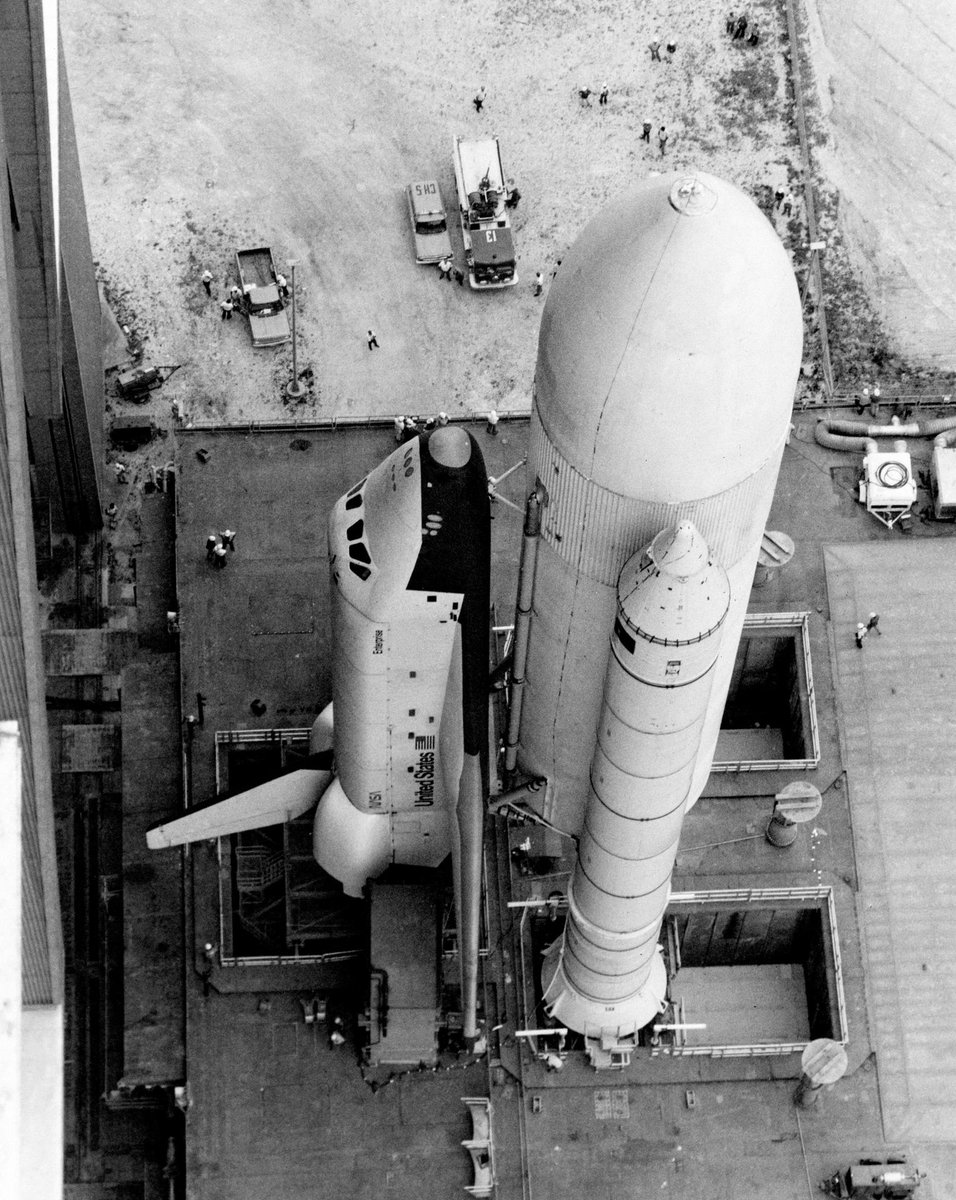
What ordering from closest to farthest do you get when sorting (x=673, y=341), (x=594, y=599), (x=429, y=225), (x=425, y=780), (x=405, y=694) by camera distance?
(x=673, y=341) < (x=594, y=599) < (x=405, y=694) < (x=425, y=780) < (x=429, y=225)

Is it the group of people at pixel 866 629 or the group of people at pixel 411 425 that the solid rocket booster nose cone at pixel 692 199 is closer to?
the group of people at pixel 866 629

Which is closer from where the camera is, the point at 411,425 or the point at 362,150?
the point at 411,425

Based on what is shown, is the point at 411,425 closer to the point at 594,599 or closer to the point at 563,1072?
the point at 563,1072

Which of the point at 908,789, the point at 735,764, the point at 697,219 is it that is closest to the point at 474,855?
the point at 735,764

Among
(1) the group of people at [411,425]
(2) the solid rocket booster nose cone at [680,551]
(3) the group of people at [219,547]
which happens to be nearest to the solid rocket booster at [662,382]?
(2) the solid rocket booster nose cone at [680,551]

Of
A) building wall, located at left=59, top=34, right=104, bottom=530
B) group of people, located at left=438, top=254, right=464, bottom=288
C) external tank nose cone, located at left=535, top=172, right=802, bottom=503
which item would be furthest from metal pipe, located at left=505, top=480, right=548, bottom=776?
group of people, located at left=438, top=254, right=464, bottom=288

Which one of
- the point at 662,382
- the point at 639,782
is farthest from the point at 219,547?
the point at 662,382
